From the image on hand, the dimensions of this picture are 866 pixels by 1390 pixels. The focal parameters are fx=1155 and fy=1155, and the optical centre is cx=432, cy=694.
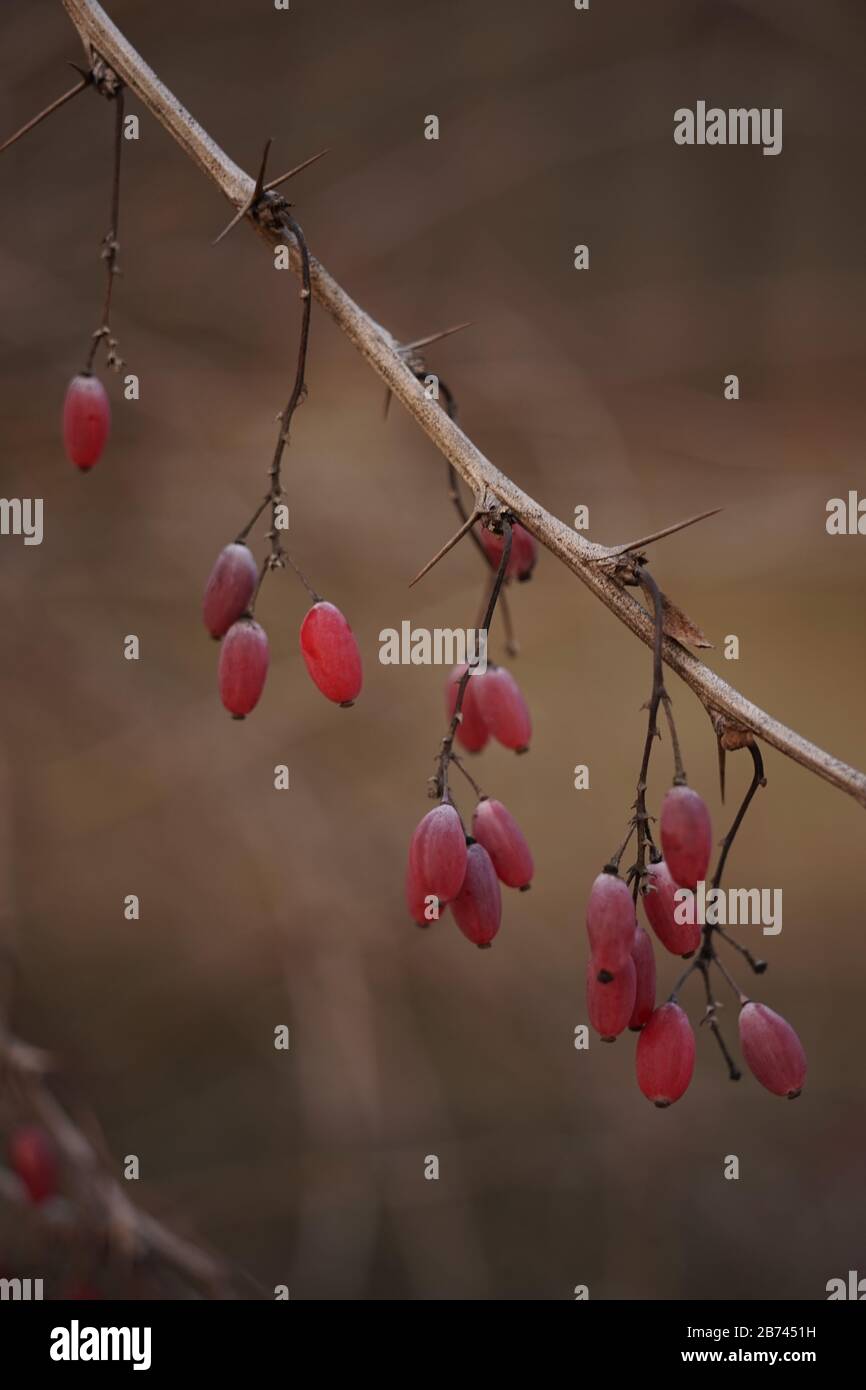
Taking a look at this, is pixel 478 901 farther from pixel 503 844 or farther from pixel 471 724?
pixel 471 724

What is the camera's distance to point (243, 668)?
952mm

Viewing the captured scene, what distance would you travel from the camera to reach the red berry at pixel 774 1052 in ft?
2.83

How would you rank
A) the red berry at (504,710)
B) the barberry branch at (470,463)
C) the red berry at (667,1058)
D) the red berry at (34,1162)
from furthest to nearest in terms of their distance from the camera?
the red berry at (34,1162)
the red berry at (504,710)
the red berry at (667,1058)
the barberry branch at (470,463)

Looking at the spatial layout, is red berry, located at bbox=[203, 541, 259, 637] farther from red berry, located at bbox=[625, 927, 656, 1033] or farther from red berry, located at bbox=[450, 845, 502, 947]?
red berry, located at bbox=[625, 927, 656, 1033]

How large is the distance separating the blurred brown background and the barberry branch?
80.7 inches

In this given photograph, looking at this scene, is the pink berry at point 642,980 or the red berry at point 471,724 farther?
the red berry at point 471,724

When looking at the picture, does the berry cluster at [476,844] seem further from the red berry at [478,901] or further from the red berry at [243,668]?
the red berry at [243,668]

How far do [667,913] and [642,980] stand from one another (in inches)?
2.5

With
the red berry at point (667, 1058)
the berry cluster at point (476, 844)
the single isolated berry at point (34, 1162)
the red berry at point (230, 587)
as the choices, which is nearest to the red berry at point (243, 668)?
the red berry at point (230, 587)

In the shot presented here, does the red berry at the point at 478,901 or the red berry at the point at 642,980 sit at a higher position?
the red berry at the point at 478,901

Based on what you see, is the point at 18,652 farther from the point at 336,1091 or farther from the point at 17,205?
the point at 336,1091

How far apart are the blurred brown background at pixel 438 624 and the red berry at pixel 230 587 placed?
201cm

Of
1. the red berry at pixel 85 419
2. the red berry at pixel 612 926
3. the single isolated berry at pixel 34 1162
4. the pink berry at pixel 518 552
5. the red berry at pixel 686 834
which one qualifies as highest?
the red berry at pixel 85 419

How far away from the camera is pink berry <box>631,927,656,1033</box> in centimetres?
83
